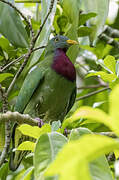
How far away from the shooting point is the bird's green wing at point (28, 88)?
254cm

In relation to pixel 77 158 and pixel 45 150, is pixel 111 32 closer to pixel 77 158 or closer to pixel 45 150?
pixel 45 150

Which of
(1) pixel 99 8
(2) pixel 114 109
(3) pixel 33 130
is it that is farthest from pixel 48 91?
(2) pixel 114 109

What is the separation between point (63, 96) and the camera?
2.70 meters

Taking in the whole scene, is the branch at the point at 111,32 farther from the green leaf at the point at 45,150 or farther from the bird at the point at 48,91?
the green leaf at the point at 45,150

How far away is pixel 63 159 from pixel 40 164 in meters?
0.45

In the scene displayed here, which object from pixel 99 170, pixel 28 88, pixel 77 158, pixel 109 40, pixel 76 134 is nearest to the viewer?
pixel 77 158

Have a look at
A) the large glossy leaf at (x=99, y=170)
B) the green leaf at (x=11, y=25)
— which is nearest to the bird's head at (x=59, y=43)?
the green leaf at (x=11, y=25)

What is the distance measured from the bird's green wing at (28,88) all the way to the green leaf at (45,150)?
1.43 meters

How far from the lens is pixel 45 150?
1.06 m

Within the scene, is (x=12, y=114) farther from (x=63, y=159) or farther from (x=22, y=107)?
(x=22, y=107)

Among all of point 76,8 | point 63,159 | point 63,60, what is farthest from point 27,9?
point 63,159

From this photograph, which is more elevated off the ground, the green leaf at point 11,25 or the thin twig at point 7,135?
the green leaf at point 11,25

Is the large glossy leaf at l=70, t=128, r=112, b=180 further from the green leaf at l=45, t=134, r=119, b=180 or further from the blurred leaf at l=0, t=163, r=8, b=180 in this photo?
the blurred leaf at l=0, t=163, r=8, b=180

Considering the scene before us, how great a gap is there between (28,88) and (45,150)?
5.00 feet
